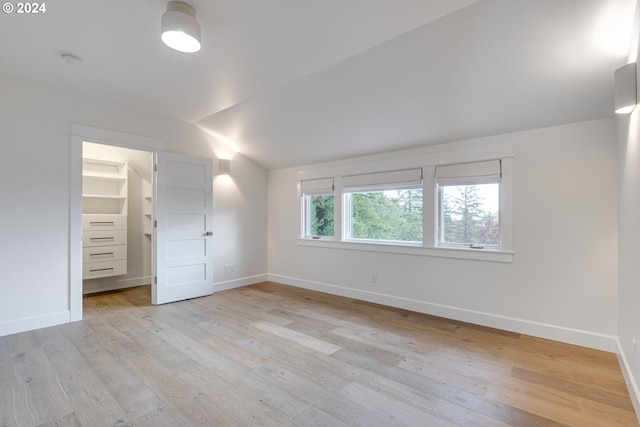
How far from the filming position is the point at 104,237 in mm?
4539

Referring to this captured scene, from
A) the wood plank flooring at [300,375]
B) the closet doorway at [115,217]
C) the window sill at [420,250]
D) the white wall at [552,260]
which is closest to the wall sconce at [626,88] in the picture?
the white wall at [552,260]

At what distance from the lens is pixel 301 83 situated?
2.96 m

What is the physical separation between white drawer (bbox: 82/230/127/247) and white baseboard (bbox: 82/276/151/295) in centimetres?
64

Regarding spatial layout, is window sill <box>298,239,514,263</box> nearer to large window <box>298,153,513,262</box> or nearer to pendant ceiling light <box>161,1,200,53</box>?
large window <box>298,153,513,262</box>

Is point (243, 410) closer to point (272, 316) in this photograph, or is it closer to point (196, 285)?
point (272, 316)

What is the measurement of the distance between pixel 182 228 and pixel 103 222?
1.41 m

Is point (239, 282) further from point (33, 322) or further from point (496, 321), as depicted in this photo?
point (496, 321)

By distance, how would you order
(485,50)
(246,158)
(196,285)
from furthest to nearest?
(246,158) < (196,285) < (485,50)

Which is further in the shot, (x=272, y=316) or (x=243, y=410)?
(x=272, y=316)

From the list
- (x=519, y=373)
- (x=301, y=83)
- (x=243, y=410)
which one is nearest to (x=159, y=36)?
(x=301, y=83)

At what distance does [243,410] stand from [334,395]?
0.58m

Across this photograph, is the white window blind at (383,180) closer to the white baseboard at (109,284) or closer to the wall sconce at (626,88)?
the wall sconce at (626,88)

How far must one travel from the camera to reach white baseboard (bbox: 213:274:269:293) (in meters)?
4.68

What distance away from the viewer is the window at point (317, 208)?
15.5 feet
